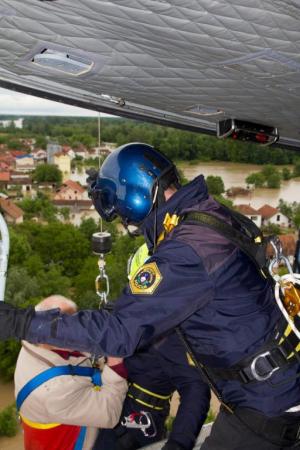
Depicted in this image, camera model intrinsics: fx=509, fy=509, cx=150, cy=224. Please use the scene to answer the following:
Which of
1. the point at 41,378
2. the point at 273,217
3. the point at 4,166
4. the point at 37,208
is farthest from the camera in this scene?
the point at 4,166

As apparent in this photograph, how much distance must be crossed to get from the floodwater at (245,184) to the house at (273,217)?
127 inches

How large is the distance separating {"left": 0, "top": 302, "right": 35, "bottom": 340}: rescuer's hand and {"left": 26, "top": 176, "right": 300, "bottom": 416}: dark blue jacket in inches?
0.8

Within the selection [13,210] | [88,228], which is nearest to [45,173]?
[13,210]

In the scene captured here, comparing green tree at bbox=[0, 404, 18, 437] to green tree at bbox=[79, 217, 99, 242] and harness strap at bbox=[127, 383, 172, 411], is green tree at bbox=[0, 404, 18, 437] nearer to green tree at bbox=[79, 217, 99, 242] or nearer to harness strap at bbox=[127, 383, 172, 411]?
harness strap at bbox=[127, 383, 172, 411]

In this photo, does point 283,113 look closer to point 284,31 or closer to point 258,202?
point 284,31

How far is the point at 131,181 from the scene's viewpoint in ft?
5.06

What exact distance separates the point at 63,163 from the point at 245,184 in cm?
1517

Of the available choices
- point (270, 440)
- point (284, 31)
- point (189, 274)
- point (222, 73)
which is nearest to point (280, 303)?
point (189, 274)

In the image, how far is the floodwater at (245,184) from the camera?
1554 inches

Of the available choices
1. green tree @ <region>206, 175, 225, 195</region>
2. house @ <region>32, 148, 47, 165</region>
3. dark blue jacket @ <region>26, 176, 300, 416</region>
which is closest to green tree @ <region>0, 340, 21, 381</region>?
dark blue jacket @ <region>26, 176, 300, 416</region>

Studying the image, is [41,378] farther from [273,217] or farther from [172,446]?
[273,217]

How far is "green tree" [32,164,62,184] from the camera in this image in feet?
136

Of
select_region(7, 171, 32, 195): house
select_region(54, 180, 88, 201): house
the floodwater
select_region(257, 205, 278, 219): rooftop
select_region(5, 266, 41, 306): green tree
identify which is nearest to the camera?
select_region(5, 266, 41, 306): green tree

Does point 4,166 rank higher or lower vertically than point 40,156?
lower
